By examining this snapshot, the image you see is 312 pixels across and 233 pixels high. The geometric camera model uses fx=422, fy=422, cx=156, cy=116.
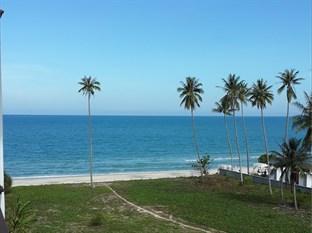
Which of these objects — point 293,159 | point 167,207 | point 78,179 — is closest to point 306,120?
point 293,159

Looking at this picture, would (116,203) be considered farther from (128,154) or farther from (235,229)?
(128,154)

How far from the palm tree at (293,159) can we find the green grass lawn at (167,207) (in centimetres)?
305

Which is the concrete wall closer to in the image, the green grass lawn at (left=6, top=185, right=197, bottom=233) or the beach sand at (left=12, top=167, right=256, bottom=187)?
the beach sand at (left=12, top=167, right=256, bottom=187)

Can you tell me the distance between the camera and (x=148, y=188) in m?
43.0

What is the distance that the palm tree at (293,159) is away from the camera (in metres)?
33.5

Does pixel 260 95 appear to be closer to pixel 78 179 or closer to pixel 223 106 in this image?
pixel 223 106

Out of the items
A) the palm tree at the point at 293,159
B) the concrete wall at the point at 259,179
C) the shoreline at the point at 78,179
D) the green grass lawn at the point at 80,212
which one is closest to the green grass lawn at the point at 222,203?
the concrete wall at the point at 259,179

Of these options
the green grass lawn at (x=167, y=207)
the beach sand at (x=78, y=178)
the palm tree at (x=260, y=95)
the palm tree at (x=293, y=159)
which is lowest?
the beach sand at (x=78, y=178)

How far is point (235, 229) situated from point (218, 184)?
20.3 m

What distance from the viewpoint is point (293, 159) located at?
33.7 m

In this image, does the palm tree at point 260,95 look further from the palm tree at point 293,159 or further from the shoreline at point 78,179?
the shoreline at point 78,179

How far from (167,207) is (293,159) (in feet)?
35.4

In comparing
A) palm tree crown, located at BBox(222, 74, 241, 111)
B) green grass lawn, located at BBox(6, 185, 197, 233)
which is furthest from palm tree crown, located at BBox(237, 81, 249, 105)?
green grass lawn, located at BBox(6, 185, 197, 233)

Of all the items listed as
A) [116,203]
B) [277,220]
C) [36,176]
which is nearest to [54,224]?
[116,203]
